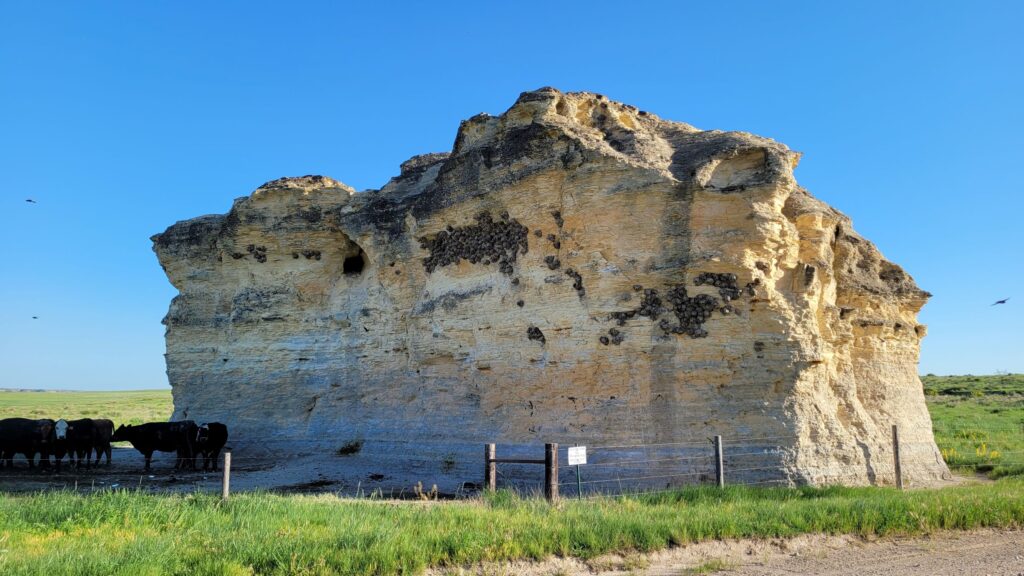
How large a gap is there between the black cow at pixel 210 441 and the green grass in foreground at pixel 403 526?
941 cm

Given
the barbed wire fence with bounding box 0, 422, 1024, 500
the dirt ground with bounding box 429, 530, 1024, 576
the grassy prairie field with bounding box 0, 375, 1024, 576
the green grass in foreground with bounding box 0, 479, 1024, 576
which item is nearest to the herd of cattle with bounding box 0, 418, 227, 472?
the barbed wire fence with bounding box 0, 422, 1024, 500

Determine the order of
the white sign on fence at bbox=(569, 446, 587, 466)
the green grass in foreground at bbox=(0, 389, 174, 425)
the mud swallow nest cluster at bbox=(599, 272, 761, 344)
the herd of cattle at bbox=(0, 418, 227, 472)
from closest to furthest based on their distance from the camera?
1. the white sign on fence at bbox=(569, 446, 587, 466)
2. the mud swallow nest cluster at bbox=(599, 272, 761, 344)
3. the herd of cattle at bbox=(0, 418, 227, 472)
4. the green grass in foreground at bbox=(0, 389, 174, 425)

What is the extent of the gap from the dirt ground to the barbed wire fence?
267 cm

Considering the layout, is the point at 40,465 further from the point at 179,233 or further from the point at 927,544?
the point at 927,544

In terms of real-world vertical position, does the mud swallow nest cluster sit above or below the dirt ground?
above

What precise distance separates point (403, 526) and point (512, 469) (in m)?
6.80

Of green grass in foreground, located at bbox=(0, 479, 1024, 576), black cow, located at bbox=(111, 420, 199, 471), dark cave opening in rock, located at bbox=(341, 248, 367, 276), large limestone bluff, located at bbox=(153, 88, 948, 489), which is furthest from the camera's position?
dark cave opening in rock, located at bbox=(341, 248, 367, 276)

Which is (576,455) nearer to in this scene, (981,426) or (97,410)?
(981,426)

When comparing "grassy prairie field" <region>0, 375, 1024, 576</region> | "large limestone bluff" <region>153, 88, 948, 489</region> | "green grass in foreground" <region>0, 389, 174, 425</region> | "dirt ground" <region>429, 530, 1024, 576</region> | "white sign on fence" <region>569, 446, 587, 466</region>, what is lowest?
"dirt ground" <region>429, 530, 1024, 576</region>

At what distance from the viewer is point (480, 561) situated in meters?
8.27

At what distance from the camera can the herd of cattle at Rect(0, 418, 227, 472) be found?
21.2 metres

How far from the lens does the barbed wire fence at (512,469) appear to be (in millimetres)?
13781

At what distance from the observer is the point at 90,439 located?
21.9 meters

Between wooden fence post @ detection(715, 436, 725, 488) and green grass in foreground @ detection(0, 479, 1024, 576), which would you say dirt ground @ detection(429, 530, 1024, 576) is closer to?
green grass in foreground @ detection(0, 479, 1024, 576)
